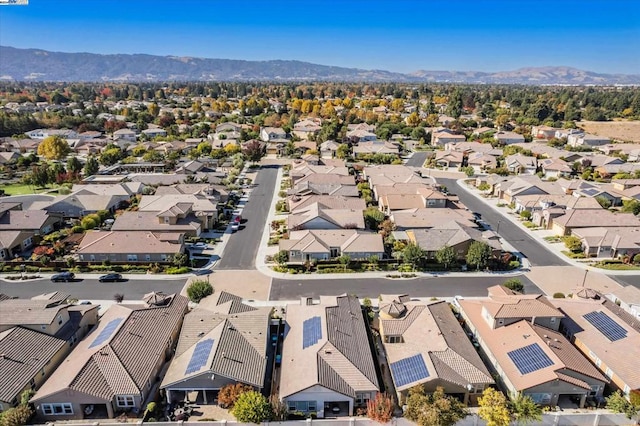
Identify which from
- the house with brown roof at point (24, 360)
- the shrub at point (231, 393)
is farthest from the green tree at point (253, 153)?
the shrub at point (231, 393)

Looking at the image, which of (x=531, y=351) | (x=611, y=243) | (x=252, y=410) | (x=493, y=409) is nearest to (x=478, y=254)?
(x=531, y=351)

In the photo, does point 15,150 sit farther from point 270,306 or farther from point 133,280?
point 270,306

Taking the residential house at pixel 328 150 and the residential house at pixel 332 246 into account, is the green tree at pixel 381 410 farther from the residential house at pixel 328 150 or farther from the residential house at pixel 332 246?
the residential house at pixel 328 150

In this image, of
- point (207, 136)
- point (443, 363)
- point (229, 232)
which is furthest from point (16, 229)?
point (207, 136)

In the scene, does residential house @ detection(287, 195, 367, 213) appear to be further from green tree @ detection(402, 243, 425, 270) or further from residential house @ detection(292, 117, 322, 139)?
residential house @ detection(292, 117, 322, 139)

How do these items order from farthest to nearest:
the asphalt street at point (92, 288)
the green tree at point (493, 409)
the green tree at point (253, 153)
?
1. the green tree at point (253, 153)
2. the asphalt street at point (92, 288)
3. the green tree at point (493, 409)

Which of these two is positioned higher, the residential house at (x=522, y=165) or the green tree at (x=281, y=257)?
the residential house at (x=522, y=165)

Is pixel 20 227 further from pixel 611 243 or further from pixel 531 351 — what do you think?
pixel 611 243

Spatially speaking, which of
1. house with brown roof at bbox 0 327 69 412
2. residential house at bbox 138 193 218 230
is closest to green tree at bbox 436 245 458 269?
residential house at bbox 138 193 218 230
